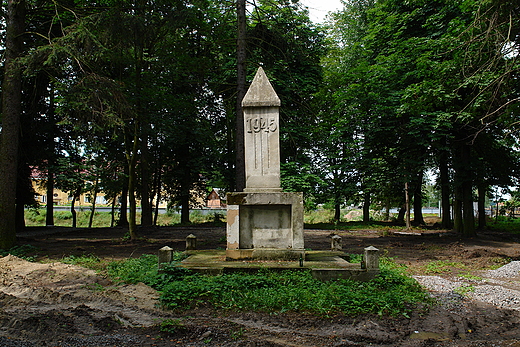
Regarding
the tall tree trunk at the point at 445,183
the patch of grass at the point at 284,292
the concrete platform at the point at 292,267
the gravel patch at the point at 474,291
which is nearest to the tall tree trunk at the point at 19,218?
the patch of grass at the point at 284,292

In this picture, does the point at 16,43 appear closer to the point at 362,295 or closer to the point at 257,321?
the point at 257,321

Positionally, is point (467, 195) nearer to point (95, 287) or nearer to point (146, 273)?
point (146, 273)

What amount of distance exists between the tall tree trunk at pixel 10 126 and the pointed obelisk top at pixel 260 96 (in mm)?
7388

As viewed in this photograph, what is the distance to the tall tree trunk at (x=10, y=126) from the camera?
11188mm

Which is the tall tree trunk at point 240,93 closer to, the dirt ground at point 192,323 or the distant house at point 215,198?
the dirt ground at point 192,323

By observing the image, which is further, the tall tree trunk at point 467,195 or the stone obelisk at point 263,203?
the tall tree trunk at point 467,195

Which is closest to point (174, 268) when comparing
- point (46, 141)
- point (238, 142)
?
point (238, 142)

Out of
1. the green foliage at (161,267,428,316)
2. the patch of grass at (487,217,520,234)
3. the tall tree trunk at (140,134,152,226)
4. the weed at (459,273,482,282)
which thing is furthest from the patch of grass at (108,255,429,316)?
the patch of grass at (487,217,520,234)

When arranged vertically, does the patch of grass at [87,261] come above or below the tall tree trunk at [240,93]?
below

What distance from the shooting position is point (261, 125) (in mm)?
8359

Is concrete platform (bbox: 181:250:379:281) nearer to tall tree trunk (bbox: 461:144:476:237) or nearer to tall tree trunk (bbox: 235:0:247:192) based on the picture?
tall tree trunk (bbox: 235:0:247:192)

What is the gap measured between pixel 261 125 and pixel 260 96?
2.22ft

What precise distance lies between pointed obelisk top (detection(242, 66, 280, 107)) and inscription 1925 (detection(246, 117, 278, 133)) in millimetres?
318

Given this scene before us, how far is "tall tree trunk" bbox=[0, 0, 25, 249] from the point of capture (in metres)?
11.2
